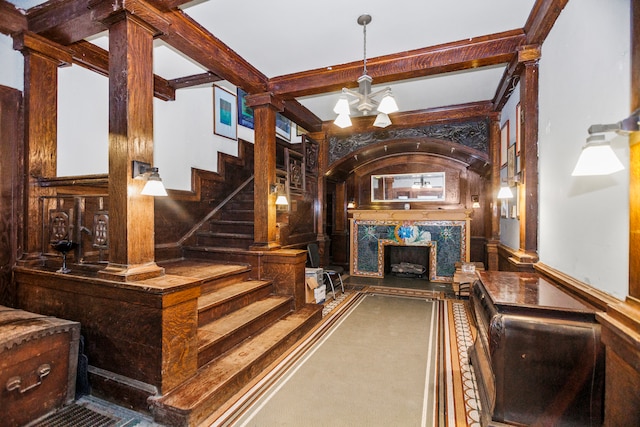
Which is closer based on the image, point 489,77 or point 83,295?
point 83,295

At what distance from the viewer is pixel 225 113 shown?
5.09 m

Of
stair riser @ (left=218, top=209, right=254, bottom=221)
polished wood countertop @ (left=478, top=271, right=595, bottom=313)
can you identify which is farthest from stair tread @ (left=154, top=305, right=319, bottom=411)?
stair riser @ (left=218, top=209, right=254, bottom=221)

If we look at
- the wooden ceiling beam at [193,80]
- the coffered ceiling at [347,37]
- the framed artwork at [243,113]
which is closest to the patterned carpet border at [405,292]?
the coffered ceiling at [347,37]

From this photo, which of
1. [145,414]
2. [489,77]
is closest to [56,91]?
[145,414]

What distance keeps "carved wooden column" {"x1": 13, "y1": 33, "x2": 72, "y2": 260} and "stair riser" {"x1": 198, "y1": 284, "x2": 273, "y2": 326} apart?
1.58 m

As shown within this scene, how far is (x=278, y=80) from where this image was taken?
389 centimetres

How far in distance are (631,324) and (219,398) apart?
228 cm

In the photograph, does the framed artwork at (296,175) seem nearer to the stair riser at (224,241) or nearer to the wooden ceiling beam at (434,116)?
the stair riser at (224,241)

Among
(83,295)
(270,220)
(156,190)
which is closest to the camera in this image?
(156,190)

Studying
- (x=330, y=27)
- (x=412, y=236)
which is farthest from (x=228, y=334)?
(x=412, y=236)

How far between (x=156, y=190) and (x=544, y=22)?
3.29 m

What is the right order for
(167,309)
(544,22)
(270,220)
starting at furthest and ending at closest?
(270,220), (544,22), (167,309)

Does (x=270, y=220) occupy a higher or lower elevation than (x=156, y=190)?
lower

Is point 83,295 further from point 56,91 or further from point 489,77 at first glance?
point 489,77
